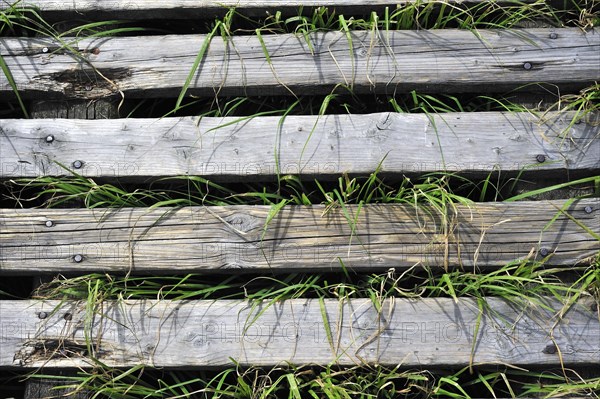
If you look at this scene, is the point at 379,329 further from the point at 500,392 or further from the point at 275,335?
the point at 500,392

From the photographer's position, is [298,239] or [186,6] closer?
[298,239]

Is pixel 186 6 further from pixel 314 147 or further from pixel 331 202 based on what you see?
pixel 331 202

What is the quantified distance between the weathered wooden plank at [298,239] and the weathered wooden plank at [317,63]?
1.37ft

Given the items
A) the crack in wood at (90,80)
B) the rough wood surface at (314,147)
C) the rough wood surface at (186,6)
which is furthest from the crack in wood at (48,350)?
the rough wood surface at (186,6)

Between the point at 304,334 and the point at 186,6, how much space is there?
1.17 meters

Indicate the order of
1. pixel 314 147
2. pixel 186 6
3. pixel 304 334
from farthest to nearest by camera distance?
pixel 186 6 < pixel 314 147 < pixel 304 334

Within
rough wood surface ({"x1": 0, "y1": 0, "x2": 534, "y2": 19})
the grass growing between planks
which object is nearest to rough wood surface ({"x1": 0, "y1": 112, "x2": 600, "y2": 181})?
the grass growing between planks

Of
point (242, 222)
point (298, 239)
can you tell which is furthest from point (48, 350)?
point (298, 239)

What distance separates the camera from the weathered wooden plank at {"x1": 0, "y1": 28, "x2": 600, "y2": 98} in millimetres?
2309

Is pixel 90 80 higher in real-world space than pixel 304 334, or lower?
higher

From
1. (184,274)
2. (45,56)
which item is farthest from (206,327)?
(45,56)

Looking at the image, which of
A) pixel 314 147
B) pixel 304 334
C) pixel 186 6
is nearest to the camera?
pixel 304 334

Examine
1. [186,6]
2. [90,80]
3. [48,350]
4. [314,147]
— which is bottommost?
[48,350]

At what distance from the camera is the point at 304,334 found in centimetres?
214
